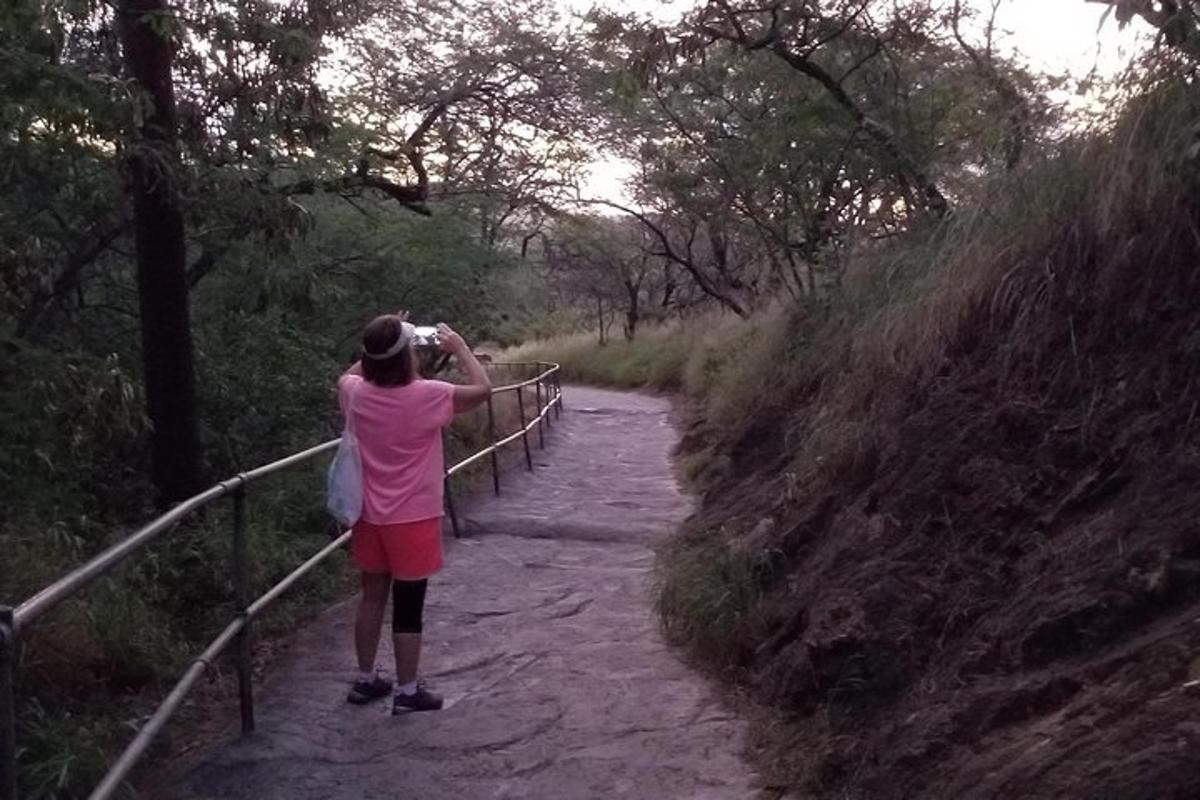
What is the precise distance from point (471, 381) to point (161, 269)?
369 cm

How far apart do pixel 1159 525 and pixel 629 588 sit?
471cm

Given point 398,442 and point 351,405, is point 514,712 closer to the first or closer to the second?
point 398,442

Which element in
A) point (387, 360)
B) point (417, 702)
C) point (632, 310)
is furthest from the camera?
point (632, 310)

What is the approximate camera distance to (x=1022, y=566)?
16.6 feet

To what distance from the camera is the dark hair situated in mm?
5824

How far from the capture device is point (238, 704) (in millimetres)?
6160

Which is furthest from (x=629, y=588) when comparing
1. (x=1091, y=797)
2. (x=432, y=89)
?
(x=432, y=89)

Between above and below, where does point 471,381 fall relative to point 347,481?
above

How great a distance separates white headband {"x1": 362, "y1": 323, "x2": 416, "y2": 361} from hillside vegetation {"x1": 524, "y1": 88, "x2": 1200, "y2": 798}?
75.7 inches

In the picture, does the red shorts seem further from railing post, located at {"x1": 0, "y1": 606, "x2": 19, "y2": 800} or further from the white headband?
railing post, located at {"x1": 0, "y1": 606, "x2": 19, "y2": 800}

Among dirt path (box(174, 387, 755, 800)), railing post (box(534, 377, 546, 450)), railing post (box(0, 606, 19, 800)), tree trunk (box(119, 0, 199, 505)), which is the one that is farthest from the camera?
railing post (box(534, 377, 546, 450))

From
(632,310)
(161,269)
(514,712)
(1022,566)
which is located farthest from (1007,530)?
(632,310)

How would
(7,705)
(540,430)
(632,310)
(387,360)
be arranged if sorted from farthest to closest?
(632,310)
(540,430)
(387,360)
(7,705)

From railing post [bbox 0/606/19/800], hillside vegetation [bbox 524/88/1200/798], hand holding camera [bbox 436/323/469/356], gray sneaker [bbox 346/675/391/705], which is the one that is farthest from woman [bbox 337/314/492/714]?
railing post [bbox 0/606/19/800]
